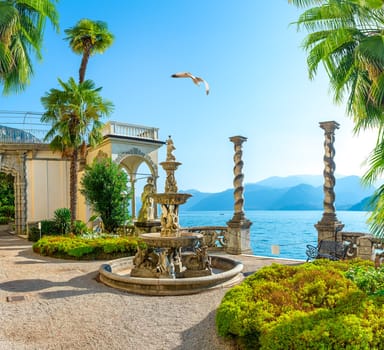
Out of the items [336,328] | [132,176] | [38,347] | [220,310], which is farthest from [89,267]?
[132,176]

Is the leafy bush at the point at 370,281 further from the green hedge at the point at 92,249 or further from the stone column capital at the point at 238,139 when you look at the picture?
the stone column capital at the point at 238,139

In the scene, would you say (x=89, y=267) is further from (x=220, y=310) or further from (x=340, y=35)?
(x=340, y=35)

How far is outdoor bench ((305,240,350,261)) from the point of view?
992 cm

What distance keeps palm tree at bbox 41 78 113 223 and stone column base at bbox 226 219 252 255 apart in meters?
8.24

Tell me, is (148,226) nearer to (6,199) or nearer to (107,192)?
(107,192)

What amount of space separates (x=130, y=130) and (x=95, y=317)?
15.1m

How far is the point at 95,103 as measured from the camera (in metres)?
17.0

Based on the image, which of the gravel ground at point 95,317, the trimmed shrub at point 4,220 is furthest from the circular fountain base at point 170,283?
the trimmed shrub at point 4,220

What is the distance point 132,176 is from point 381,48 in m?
18.3

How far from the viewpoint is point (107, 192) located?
1599 centimetres

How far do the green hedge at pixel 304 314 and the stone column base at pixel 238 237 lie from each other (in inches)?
275

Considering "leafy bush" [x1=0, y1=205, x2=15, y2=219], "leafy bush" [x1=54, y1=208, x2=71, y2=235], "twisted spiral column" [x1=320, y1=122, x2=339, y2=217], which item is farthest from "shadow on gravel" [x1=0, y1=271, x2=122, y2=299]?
"leafy bush" [x1=0, y1=205, x2=15, y2=219]

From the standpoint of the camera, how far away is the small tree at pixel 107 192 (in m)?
16.0

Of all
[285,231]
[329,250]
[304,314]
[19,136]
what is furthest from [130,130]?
[285,231]
